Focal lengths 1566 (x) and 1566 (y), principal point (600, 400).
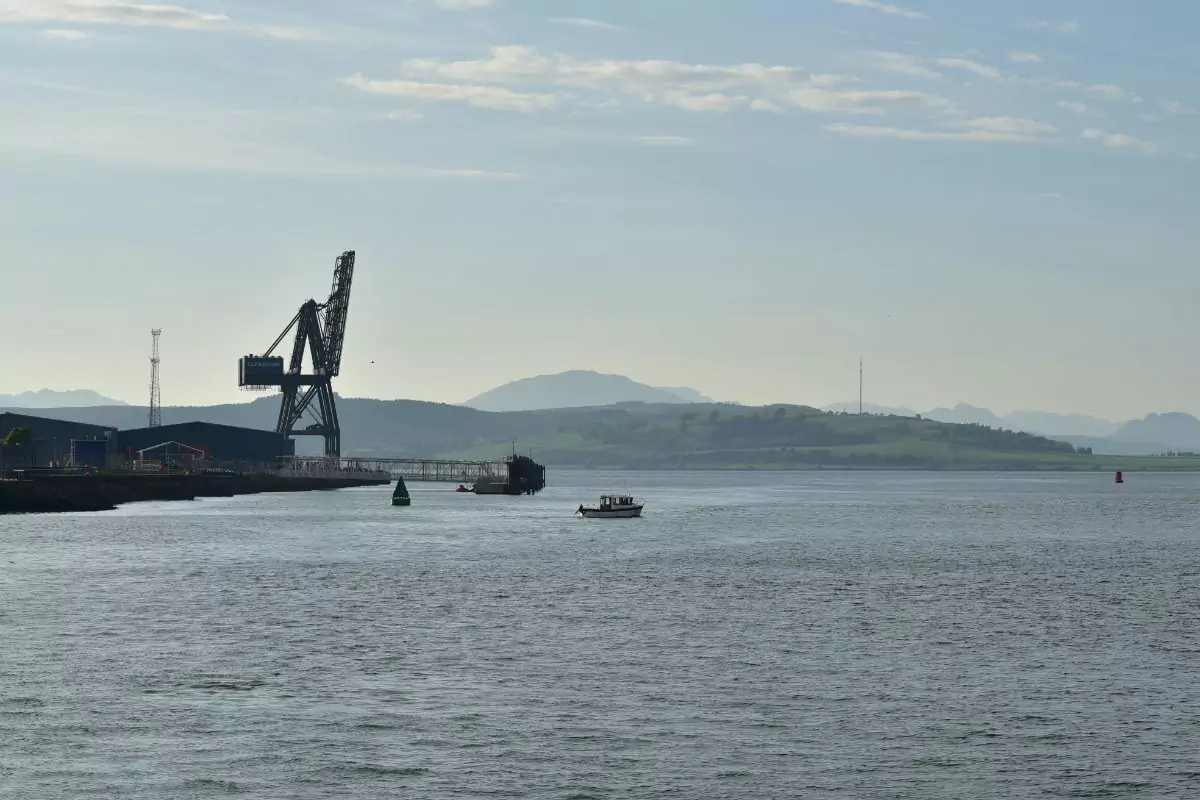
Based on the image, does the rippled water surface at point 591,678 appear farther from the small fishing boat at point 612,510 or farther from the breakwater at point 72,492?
the small fishing boat at point 612,510

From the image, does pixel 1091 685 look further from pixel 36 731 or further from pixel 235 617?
pixel 235 617

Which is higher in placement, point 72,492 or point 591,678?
point 72,492

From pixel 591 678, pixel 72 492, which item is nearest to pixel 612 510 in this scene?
pixel 72 492

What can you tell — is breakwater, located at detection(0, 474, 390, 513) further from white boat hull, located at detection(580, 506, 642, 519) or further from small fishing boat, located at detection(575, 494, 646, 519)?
white boat hull, located at detection(580, 506, 642, 519)

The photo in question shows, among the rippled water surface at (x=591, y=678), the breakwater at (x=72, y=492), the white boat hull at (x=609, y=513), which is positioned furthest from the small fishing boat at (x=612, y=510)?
the rippled water surface at (x=591, y=678)

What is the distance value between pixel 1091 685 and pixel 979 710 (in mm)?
6149

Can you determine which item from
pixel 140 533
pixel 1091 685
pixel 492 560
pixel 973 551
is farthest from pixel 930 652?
pixel 140 533

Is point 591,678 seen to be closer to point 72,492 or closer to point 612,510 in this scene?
point 612,510

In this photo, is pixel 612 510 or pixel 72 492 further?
pixel 72 492

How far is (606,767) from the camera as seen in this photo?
115ft

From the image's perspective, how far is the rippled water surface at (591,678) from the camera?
3428 centimetres

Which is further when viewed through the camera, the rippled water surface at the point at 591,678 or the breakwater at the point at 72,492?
the breakwater at the point at 72,492

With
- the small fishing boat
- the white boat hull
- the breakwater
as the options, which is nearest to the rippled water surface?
the breakwater

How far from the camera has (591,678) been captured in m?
47.2
